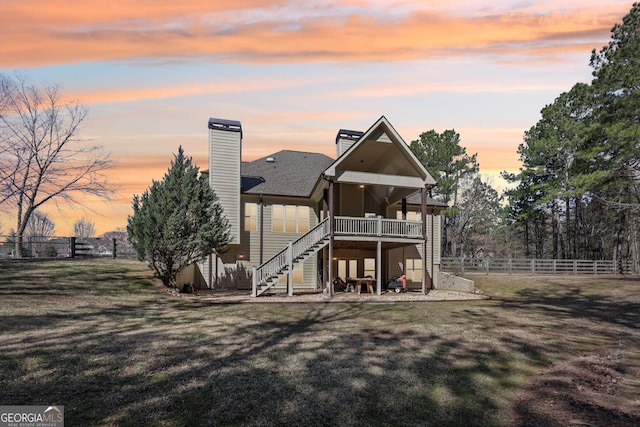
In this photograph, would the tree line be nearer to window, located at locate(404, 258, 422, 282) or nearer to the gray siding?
window, located at locate(404, 258, 422, 282)

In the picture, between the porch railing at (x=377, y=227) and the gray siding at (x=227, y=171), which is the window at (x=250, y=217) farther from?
the porch railing at (x=377, y=227)

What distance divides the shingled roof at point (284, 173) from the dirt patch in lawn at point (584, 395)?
17060mm

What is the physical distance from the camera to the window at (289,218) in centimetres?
2295

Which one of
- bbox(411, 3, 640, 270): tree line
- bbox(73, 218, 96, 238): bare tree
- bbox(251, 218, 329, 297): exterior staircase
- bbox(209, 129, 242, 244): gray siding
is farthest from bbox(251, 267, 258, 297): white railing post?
bbox(73, 218, 96, 238): bare tree

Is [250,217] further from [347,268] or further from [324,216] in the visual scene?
[347,268]

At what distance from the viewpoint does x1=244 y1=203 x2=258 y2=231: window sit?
2238 cm

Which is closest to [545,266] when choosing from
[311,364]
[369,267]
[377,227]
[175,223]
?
[369,267]

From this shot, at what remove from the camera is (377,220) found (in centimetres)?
2000

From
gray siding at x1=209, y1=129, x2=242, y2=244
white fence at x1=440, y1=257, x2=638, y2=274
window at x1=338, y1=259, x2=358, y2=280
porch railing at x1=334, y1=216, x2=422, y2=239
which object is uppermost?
gray siding at x1=209, y1=129, x2=242, y2=244

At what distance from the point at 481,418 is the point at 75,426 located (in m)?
5.66

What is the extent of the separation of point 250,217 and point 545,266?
95.4 feet

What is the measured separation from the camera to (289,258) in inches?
736

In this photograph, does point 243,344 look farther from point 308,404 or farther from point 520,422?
point 520,422

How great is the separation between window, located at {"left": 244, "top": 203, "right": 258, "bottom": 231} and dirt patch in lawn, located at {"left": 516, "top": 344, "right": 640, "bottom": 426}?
681 inches
